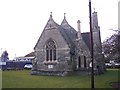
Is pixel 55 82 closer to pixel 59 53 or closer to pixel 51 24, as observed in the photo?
pixel 59 53

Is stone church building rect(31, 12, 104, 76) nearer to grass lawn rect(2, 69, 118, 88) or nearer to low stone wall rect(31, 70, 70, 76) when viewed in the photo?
low stone wall rect(31, 70, 70, 76)

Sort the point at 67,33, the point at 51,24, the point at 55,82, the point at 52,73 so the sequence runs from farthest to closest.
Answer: the point at 67,33 → the point at 51,24 → the point at 52,73 → the point at 55,82

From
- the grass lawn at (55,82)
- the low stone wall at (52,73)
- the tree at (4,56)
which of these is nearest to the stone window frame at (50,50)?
the low stone wall at (52,73)

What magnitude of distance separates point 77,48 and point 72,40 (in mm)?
3208

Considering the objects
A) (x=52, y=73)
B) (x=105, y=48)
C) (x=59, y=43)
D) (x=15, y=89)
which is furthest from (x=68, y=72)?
(x=15, y=89)

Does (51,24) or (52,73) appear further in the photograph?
(51,24)

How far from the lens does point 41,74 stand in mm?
39469

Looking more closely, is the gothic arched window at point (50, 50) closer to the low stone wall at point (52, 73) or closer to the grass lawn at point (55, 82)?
the low stone wall at point (52, 73)

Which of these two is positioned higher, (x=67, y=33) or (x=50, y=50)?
(x=67, y=33)

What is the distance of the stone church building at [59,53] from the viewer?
37.8 metres

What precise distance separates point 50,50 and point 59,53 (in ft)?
7.23

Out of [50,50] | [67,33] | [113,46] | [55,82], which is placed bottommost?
[55,82]

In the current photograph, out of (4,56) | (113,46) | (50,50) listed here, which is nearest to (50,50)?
(50,50)

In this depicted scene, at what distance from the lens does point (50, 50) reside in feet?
130
